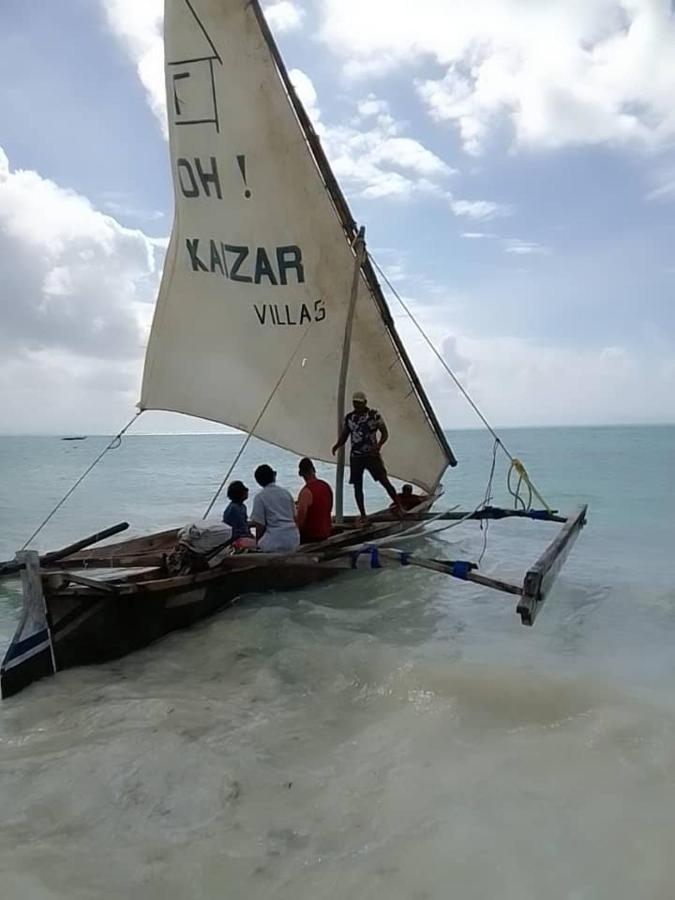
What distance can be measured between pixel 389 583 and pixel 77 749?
218 inches

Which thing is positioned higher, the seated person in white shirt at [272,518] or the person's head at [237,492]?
the person's head at [237,492]

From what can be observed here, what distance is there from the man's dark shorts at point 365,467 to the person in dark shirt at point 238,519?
2.32m

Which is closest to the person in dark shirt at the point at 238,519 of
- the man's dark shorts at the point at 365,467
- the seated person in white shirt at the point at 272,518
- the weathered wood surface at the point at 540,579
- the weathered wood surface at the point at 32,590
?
the seated person in white shirt at the point at 272,518

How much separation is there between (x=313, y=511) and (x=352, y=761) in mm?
3991

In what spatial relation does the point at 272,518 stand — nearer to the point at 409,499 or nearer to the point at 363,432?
the point at 363,432

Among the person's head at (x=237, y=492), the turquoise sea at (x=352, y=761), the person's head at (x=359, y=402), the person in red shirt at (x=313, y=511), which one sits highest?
the person's head at (x=359, y=402)

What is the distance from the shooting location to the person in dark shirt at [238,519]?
7.74m

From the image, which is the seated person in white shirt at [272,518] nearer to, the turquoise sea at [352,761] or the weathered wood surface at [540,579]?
the turquoise sea at [352,761]

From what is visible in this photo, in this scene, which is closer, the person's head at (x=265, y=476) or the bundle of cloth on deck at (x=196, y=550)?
the bundle of cloth on deck at (x=196, y=550)

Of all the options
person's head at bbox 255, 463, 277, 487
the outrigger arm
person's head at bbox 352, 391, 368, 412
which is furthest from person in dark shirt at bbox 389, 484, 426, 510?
person's head at bbox 255, 463, 277, 487

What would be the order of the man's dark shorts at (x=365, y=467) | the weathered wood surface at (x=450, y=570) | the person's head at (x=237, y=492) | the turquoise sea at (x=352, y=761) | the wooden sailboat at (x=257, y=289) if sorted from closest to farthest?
the turquoise sea at (x=352, y=761) < the weathered wood surface at (x=450, y=570) < the person's head at (x=237, y=492) < the wooden sailboat at (x=257, y=289) < the man's dark shorts at (x=365, y=467)

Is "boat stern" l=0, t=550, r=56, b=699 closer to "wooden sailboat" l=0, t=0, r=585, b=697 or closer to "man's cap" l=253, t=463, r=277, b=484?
"wooden sailboat" l=0, t=0, r=585, b=697

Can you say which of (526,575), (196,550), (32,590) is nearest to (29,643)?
(32,590)

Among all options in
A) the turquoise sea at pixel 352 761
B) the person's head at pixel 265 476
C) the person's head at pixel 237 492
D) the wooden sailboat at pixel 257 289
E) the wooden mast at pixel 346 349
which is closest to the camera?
the turquoise sea at pixel 352 761
